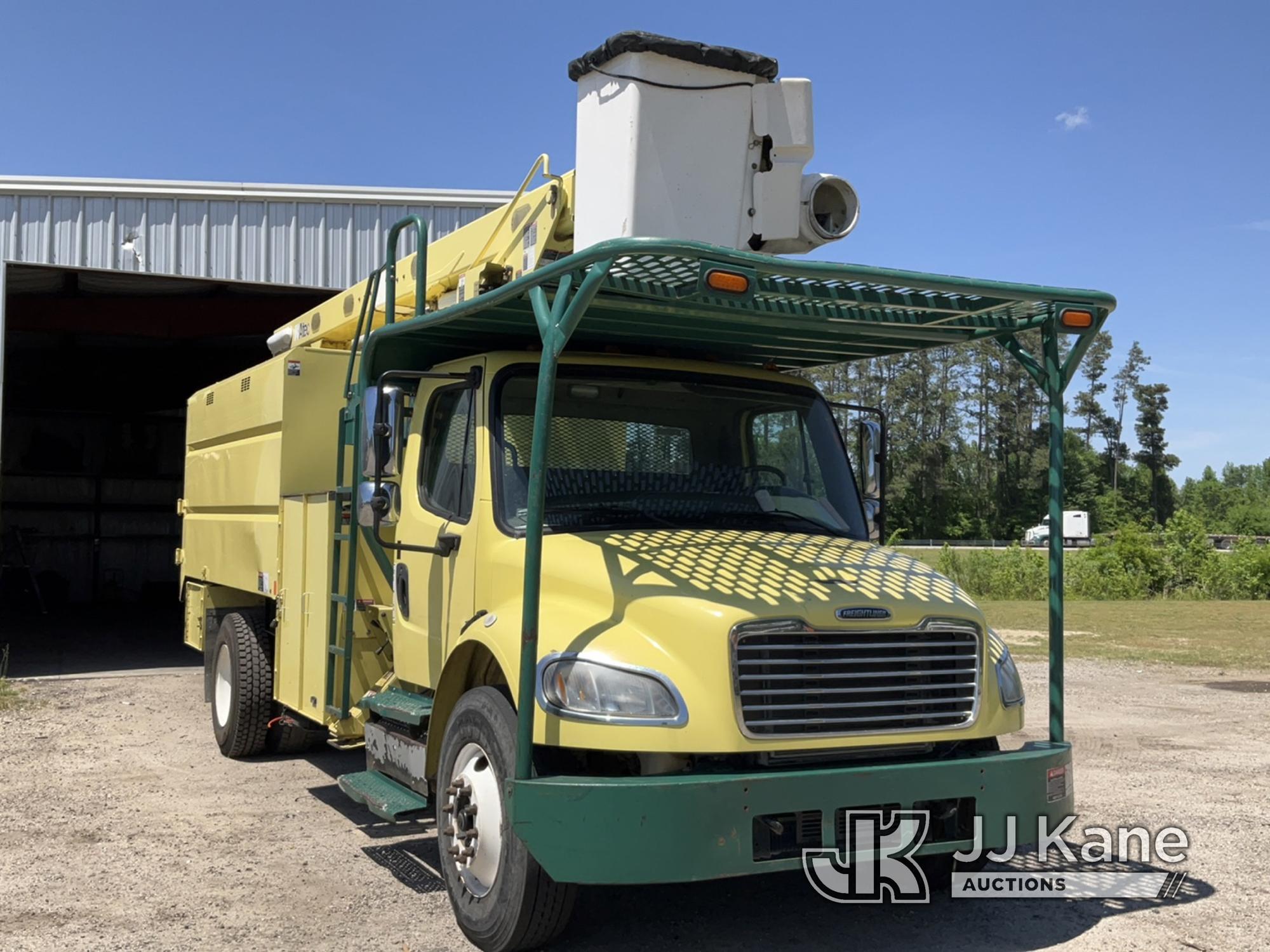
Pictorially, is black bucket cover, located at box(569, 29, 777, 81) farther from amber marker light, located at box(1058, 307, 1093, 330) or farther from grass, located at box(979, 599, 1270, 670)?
grass, located at box(979, 599, 1270, 670)

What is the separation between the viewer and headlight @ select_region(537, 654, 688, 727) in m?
4.30

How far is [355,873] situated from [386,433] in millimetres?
2200

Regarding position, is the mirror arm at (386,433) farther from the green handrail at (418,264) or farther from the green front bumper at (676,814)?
the green front bumper at (676,814)

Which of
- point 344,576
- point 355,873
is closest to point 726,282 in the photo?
point 344,576

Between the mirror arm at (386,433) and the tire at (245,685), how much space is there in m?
3.18

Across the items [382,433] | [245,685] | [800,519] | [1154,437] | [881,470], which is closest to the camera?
[382,433]

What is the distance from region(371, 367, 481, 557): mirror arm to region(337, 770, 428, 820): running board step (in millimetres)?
1127

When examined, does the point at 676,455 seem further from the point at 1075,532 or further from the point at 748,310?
the point at 1075,532

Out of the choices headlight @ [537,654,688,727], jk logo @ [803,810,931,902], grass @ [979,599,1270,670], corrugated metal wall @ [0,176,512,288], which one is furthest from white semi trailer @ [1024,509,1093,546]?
headlight @ [537,654,688,727]

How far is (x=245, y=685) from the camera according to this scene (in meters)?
8.46

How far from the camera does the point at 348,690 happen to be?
265 inches

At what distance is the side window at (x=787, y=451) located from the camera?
6020mm

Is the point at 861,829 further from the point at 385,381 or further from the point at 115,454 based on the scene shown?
the point at 115,454

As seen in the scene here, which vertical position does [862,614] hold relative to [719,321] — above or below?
below
